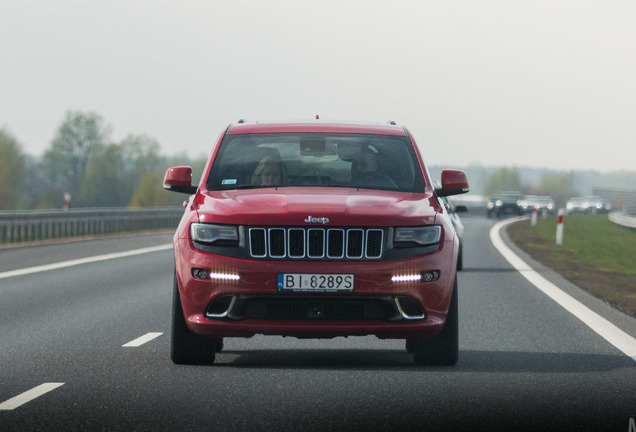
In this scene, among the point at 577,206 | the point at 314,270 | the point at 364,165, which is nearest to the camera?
the point at 314,270

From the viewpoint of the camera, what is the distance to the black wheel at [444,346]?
26.0ft

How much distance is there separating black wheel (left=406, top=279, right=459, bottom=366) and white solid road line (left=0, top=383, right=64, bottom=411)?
258cm

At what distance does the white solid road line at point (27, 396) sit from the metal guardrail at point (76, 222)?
2034 cm


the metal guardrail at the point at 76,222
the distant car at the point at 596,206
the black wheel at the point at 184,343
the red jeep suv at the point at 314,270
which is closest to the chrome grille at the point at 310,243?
the red jeep suv at the point at 314,270

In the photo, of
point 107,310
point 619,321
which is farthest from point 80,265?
point 619,321

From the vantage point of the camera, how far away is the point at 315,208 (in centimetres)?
766

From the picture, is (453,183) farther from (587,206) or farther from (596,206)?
(596,206)

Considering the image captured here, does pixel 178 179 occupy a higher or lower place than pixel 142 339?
higher

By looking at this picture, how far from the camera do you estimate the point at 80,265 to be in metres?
19.5

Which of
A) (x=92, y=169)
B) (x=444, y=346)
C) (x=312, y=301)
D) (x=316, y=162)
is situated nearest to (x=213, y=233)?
(x=312, y=301)

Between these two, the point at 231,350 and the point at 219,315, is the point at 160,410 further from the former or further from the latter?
A: the point at 231,350

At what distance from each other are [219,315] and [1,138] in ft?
414

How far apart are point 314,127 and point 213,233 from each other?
1750 mm

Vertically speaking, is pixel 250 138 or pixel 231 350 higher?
pixel 250 138
